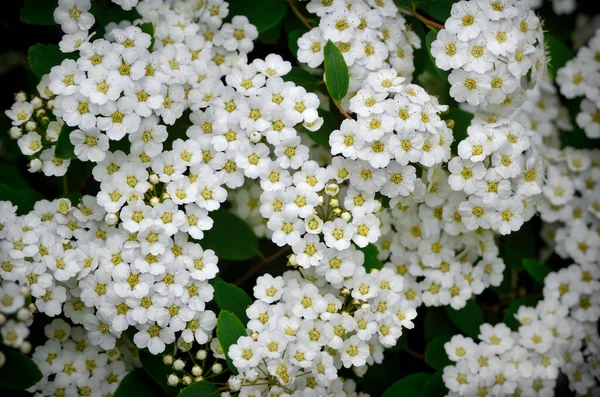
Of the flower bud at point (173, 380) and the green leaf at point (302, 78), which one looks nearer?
the flower bud at point (173, 380)

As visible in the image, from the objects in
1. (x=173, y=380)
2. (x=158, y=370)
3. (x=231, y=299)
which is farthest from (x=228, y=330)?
(x=158, y=370)

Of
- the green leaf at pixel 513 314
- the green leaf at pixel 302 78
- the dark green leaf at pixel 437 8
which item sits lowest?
the green leaf at pixel 513 314

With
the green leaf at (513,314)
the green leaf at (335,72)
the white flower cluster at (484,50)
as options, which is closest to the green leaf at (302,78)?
the green leaf at (335,72)

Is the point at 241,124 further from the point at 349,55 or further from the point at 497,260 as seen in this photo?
the point at 497,260

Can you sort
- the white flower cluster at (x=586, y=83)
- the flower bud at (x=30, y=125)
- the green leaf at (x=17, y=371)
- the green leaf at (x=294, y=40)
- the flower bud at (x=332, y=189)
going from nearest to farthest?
1. the green leaf at (x=17, y=371)
2. the flower bud at (x=332, y=189)
3. the flower bud at (x=30, y=125)
4. the green leaf at (x=294, y=40)
5. the white flower cluster at (x=586, y=83)

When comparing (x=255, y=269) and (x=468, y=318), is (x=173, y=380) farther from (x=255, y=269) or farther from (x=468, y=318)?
(x=468, y=318)

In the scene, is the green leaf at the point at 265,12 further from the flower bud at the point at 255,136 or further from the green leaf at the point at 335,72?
the flower bud at the point at 255,136

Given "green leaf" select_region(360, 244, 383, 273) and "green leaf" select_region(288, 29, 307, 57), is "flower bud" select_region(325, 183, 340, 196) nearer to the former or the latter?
"green leaf" select_region(360, 244, 383, 273)
